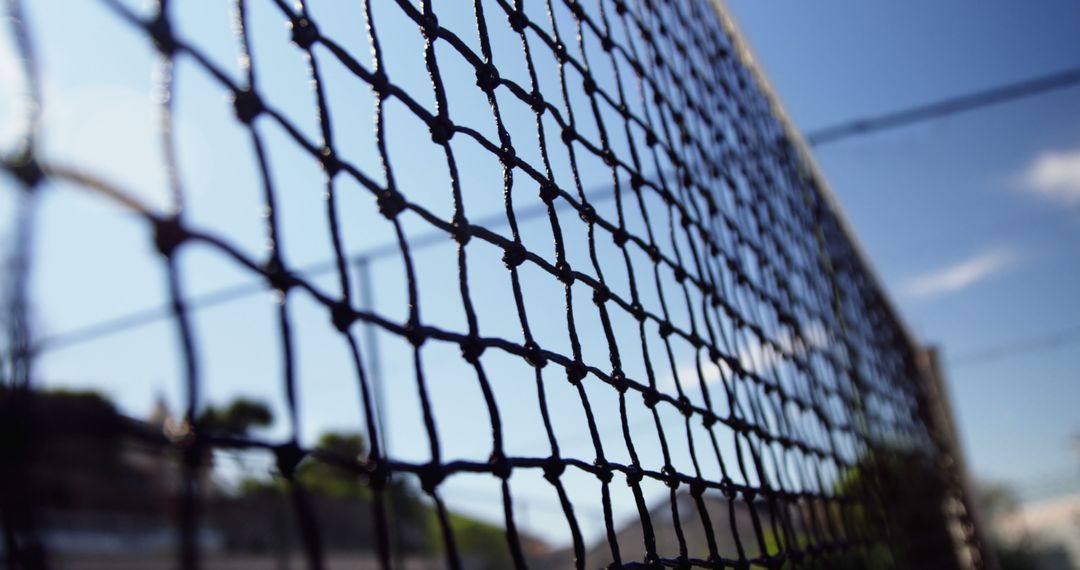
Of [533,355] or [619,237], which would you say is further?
[619,237]

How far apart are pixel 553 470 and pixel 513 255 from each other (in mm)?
186

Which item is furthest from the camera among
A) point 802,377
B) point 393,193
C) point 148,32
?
point 802,377

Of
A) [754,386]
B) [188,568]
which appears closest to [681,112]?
[754,386]

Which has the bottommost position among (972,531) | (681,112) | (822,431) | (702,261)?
(972,531)

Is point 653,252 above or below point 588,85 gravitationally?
below

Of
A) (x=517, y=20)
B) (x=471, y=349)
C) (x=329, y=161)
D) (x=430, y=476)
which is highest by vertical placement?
(x=517, y=20)

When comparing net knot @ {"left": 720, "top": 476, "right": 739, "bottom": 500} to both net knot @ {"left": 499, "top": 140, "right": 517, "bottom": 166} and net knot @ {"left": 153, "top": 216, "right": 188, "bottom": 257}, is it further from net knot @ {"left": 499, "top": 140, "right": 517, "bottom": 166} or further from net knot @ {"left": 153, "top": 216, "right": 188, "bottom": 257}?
net knot @ {"left": 153, "top": 216, "right": 188, "bottom": 257}

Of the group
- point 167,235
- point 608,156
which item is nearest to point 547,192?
point 608,156

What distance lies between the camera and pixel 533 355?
0.74 metres

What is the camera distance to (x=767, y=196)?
1.90 m

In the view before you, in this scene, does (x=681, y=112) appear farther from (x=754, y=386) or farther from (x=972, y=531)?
(x=972, y=531)

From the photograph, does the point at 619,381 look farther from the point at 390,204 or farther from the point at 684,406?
the point at 390,204

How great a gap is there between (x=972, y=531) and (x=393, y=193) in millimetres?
3677

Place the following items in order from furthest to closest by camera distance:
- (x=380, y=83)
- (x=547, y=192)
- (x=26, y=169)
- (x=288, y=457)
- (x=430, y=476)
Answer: (x=547, y=192), (x=380, y=83), (x=430, y=476), (x=288, y=457), (x=26, y=169)
